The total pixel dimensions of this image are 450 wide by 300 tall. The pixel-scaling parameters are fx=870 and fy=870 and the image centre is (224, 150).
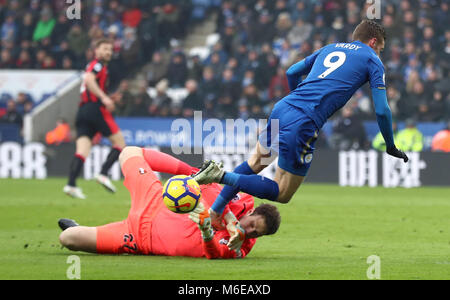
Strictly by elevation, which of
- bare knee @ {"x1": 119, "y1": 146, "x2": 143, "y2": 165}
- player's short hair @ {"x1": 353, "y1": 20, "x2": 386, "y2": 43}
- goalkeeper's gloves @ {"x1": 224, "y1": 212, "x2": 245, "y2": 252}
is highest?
player's short hair @ {"x1": 353, "y1": 20, "x2": 386, "y2": 43}

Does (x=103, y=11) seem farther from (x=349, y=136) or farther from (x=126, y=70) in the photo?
(x=349, y=136)

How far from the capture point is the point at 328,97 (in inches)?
313

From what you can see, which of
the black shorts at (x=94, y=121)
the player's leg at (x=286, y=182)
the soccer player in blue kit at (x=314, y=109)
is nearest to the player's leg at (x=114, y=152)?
the black shorts at (x=94, y=121)

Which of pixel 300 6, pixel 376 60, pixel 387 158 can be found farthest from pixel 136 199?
pixel 300 6

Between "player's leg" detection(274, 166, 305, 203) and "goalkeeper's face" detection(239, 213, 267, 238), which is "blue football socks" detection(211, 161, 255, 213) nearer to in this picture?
"goalkeeper's face" detection(239, 213, 267, 238)

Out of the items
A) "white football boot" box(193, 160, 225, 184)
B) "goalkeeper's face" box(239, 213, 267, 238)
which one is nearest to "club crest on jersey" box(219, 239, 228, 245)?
"goalkeeper's face" box(239, 213, 267, 238)

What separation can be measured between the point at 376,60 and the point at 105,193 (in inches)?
351

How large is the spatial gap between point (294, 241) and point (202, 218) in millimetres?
2496

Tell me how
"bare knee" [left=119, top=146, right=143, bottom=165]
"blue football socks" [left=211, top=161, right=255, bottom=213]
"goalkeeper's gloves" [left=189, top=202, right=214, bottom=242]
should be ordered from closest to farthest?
"goalkeeper's gloves" [left=189, top=202, right=214, bottom=242], "blue football socks" [left=211, top=161, right=255, bottom=213], "bare knee" [left=119, top=146, right=143, bottom=165]

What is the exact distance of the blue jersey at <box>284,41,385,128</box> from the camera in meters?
7.91

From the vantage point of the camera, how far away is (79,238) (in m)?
7.73

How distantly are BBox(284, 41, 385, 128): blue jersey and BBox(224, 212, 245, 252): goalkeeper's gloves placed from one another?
3.89 feet

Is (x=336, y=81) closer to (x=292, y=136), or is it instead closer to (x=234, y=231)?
(x=292, y=136)

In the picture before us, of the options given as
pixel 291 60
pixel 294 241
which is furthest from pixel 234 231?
pixel 291 60
